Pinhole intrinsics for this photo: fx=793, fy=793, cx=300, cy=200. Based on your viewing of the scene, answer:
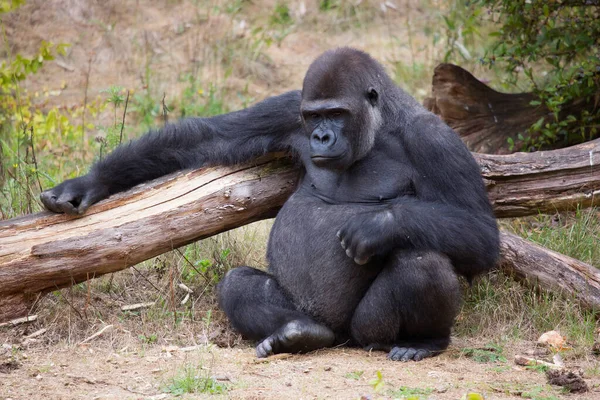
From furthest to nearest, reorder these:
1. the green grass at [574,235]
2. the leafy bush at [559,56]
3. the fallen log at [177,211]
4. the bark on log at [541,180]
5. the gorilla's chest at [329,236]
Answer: the leafy bush at [559,56] → the green grass at [574,235] → the bark on log at [541,180] → the gorilla's chest at [329,236] → the fallen log at [177,211]

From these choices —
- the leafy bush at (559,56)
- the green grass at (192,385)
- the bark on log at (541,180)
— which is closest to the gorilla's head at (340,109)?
the bark on log at (541,180)

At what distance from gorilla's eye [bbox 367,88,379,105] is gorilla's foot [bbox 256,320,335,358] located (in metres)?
1.31

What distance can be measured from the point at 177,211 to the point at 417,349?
1.57 metres

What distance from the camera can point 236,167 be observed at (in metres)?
4.88

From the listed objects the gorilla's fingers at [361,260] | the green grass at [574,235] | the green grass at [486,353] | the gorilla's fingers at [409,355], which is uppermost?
the gorilla's fingers at [361,260]

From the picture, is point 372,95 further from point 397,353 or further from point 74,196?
point 74,196

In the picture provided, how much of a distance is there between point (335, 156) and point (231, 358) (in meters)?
1.22

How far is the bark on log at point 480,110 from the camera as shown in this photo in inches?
260

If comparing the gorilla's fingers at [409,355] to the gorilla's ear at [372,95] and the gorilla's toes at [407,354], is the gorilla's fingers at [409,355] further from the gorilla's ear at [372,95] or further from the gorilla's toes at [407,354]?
the gorilla's ear at [372,95]

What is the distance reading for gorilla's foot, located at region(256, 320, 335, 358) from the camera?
4.34 m

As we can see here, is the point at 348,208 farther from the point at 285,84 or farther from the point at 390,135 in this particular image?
the point at 285,84

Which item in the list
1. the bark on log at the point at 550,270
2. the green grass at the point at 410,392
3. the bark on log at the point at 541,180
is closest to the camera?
the green grass at the point at 410,392

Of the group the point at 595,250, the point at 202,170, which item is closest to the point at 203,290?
the point at 202,170

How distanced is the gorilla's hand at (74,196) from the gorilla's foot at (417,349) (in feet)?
6.12
